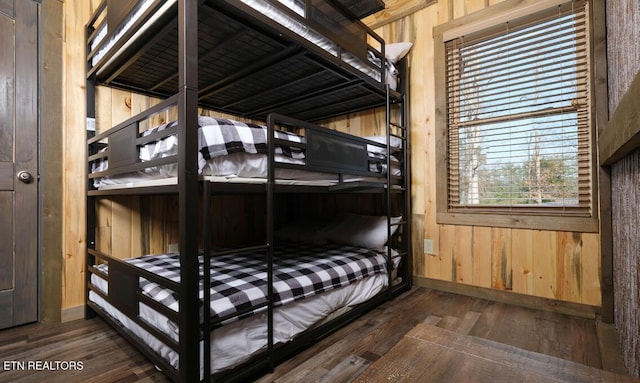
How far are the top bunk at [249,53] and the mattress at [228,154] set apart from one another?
28 cm

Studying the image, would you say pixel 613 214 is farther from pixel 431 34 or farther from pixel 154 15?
pixel 154 15

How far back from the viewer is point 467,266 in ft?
7.65

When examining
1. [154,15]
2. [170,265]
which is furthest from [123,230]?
[154,15]

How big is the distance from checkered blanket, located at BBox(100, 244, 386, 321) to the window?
895 mm

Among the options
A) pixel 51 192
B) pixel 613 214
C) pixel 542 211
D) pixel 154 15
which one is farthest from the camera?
pixel 542 211

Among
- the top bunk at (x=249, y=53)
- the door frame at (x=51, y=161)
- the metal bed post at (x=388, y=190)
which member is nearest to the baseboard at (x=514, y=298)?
the metal bed post at (x=388, y=190)

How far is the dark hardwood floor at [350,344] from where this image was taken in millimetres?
1334

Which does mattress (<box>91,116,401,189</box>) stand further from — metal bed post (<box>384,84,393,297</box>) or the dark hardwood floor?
the dark hardwood floor

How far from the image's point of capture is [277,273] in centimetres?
164

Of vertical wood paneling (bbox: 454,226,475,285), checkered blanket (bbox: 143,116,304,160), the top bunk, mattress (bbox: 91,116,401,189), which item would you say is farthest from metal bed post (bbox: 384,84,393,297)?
checkered blanket (bbox: 143,116,304,160)

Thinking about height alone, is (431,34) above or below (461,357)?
above

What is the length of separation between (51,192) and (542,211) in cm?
313

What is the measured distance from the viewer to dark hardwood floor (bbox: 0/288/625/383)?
1.33 metres

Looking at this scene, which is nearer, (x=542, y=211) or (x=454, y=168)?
(x=542, y=211)
